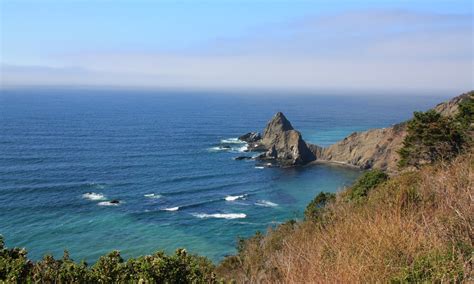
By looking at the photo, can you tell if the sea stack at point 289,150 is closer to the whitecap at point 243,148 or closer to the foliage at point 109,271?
the whitecap at point 243,148

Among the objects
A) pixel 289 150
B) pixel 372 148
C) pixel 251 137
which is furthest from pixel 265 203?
pixel 251 137

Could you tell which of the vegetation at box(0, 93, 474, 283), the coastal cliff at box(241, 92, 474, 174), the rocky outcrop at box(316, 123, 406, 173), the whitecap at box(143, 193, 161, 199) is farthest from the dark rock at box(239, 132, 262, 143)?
the vegetation at box(0, 93, 474, 283)

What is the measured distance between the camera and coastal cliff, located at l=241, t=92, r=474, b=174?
7562cm

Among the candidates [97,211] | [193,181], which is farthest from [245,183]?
[97,211]

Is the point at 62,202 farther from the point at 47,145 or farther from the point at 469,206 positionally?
the point at 469,206

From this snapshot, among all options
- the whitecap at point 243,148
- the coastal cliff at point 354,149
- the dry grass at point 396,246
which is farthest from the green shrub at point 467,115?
the whitecap at point 243,148

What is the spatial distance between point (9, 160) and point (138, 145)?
1051 inches

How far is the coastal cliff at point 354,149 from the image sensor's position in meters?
75.6

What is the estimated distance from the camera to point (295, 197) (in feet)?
186

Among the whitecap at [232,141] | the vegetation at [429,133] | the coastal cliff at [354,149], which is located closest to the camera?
the vegetation at [429,133]

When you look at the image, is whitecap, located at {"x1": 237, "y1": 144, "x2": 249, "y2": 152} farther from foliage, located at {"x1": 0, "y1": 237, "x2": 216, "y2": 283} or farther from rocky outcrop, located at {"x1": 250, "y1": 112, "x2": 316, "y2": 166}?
foliage, located at {"x1": 0, "y1": 237, "x2": 216, "y2": 283}

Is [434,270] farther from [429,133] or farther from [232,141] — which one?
[232,141]

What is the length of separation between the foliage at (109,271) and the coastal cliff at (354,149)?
228 ft

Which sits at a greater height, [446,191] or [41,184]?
[446,191]
